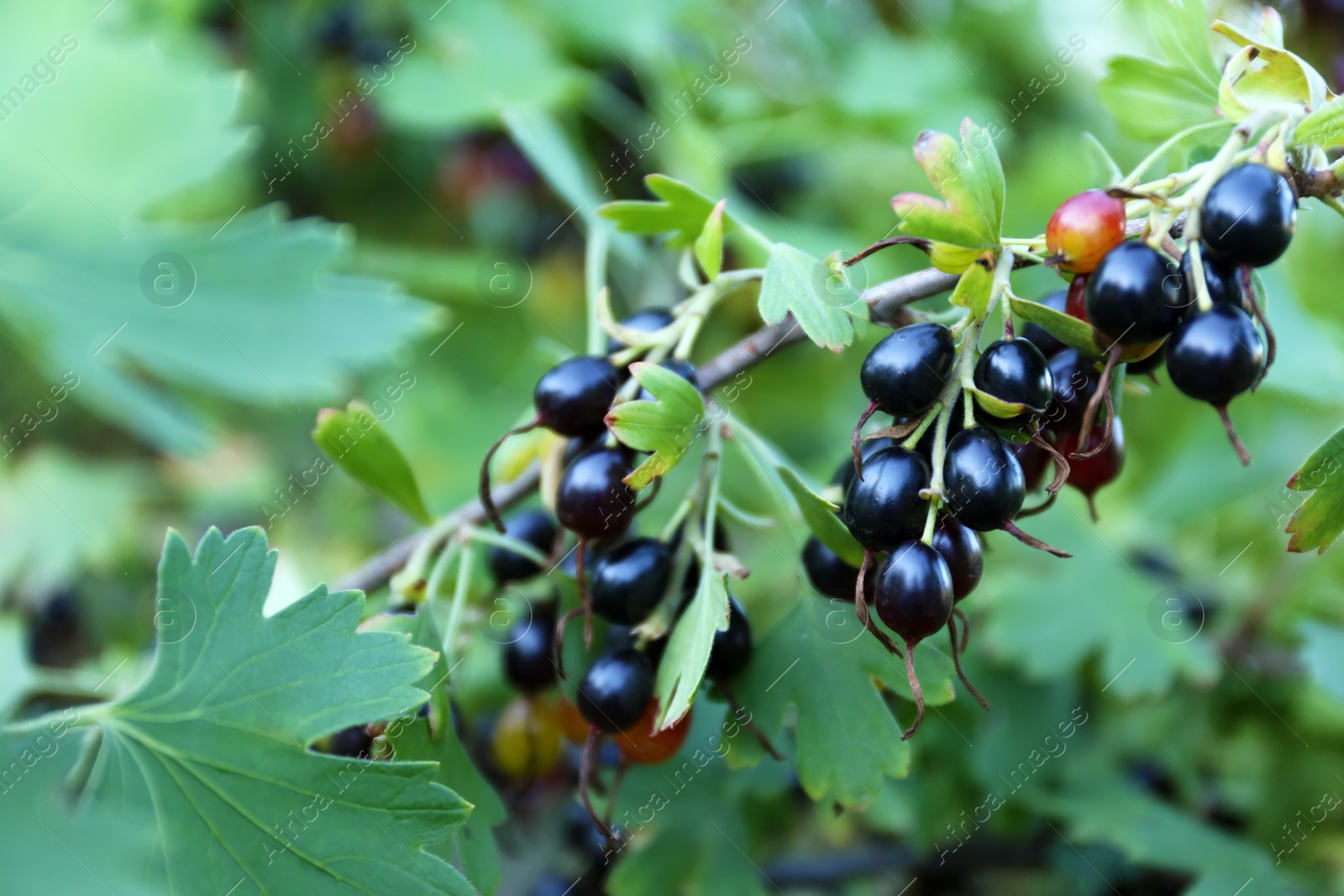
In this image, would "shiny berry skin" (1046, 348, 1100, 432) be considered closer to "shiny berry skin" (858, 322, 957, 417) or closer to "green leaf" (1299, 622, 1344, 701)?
"shiny berry skin" (858, 322, 957, 417)

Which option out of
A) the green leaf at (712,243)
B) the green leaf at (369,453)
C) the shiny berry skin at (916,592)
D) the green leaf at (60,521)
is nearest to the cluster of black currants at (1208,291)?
the shiny berry skin at (916,592)

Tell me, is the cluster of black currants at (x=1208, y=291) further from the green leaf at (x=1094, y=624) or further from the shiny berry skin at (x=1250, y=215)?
the green leaf at (x=1094, y=624)

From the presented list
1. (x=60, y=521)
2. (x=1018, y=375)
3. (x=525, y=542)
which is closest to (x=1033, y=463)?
(x=1018, y=375)

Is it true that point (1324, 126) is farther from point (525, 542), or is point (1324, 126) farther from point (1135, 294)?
point (525, 542)

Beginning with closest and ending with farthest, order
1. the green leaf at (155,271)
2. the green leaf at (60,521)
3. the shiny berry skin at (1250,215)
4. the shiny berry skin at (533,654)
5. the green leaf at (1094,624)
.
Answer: the shiny berry skin at (1250,215), the shiny berry skin at (533,654), the green leaf at (1094,624), the green leaf at (155,271), the green leaf at (60,521)

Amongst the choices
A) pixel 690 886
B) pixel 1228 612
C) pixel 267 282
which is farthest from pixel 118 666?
pixel 1228 612

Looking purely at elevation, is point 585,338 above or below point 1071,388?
below
